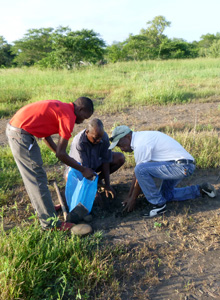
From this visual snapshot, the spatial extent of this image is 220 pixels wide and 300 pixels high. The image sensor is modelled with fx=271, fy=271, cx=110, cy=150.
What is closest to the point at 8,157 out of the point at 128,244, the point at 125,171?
the point at 125,171

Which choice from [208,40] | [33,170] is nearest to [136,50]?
[208,40]

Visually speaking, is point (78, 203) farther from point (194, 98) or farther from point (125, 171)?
point (194, 98)

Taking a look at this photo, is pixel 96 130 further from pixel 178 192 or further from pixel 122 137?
pixel 178 192

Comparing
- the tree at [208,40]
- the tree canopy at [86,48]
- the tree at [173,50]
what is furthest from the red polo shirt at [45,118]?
the tree at [208,40]

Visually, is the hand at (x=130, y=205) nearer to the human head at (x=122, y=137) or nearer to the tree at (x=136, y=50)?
the human head at (x=122, y=137)

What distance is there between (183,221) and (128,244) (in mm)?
744

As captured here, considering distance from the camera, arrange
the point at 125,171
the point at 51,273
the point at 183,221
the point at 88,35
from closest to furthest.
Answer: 1. the point at 51,273
2. the point at 183,221
3. the point at 125,171
4. the point at 88,35

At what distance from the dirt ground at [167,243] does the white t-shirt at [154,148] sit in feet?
2.26

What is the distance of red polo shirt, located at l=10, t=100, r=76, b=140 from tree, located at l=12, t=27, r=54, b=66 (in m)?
25.7

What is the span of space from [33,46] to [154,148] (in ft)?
87.4

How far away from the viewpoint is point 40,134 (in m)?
2.75

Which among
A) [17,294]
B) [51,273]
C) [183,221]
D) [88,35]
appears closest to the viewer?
[17,294]

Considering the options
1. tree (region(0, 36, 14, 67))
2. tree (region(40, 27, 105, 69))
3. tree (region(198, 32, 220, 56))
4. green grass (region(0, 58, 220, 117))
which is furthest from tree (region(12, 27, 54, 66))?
tree (region(198, 32, 220, 56))

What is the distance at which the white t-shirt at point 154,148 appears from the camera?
9.88ft
